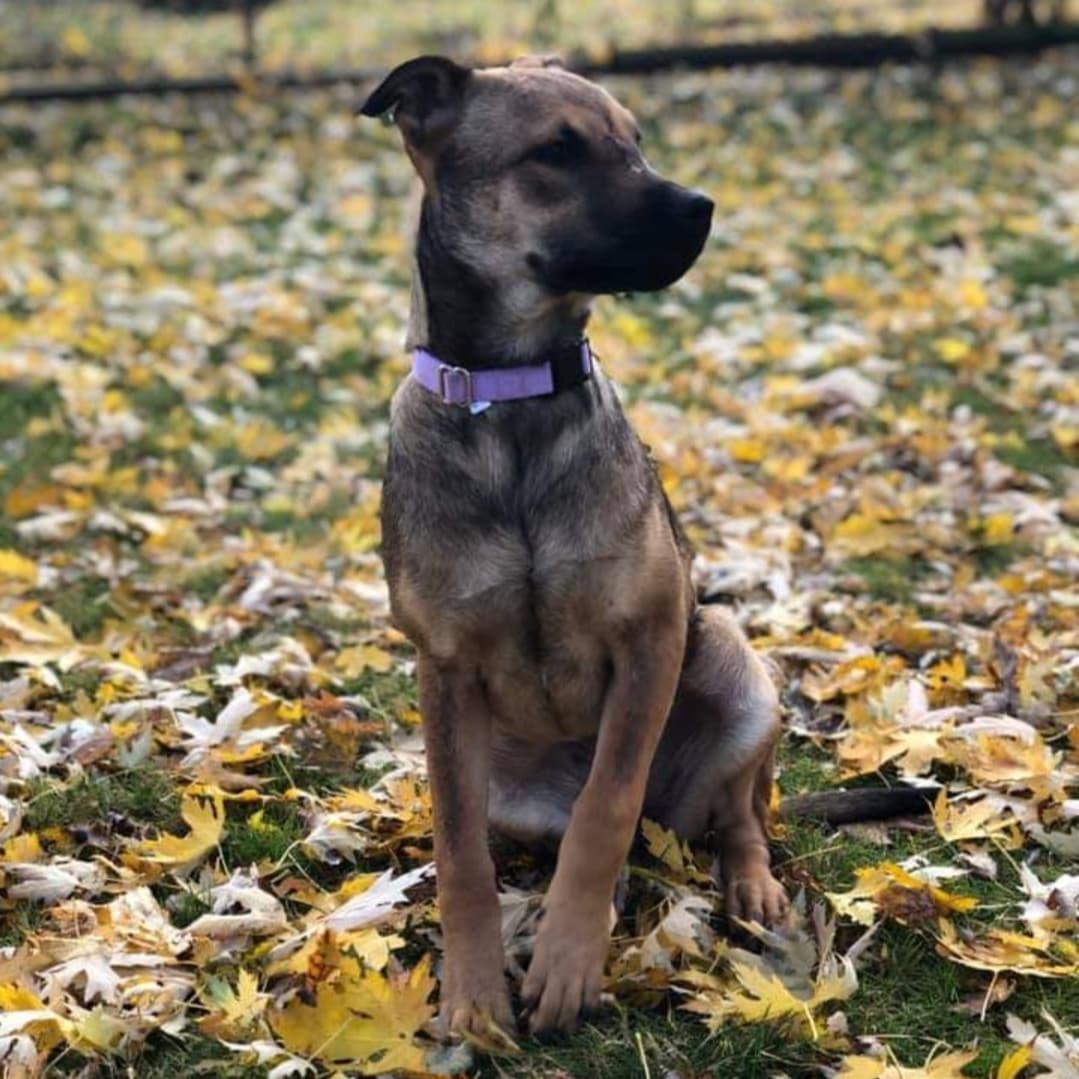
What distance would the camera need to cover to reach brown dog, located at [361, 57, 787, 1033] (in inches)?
130

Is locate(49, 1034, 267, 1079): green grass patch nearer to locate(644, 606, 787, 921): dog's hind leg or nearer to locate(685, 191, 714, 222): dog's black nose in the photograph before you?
locate(644, 606, 787, 921): dog's hind leg

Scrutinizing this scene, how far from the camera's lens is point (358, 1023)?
3.10 m

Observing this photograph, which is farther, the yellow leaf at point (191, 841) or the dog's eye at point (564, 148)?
the yellow leaf at point (191, 841)

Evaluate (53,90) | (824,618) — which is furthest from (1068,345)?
(53,90)

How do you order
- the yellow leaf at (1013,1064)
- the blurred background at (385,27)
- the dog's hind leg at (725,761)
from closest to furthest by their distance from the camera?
the yellow leaf at (1013,1064) < the dog's hind leg at (725,761) < the blurred background at (385,27)

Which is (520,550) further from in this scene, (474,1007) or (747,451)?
(747,451)

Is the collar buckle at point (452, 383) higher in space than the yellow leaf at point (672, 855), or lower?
higher

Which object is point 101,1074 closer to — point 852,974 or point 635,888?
point 635,888

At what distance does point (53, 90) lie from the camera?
14406 millimetres

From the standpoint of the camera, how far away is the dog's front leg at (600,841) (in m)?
3.24

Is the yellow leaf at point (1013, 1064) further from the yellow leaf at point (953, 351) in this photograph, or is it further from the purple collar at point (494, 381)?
the yellow leaf at point (953, 351)

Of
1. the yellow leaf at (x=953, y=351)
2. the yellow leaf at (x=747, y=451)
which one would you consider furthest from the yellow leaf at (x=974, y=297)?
the yellow leaf at (x=747, y=451)

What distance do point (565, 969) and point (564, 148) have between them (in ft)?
5.70

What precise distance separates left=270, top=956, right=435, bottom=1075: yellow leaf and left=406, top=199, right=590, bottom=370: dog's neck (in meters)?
1.34
